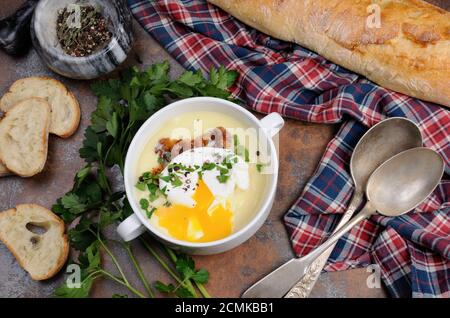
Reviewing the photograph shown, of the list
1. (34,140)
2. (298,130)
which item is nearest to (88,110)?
(34,140)

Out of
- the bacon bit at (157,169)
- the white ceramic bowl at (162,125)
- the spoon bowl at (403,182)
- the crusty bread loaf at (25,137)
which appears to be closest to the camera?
the white ceramic bowl at (162,125)

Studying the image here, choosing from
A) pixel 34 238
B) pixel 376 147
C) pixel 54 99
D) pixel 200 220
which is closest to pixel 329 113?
pixel 376 147

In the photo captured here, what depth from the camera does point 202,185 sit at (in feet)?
6.41

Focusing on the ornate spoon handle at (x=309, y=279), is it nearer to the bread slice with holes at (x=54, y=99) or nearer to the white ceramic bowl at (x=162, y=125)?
the white ceramic bowl at (x=162, y=125)

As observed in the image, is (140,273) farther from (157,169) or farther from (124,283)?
(157,169)

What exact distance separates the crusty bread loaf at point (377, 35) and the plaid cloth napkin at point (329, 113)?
0.06 metres

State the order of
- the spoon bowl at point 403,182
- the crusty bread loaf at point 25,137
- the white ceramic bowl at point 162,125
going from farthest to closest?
the crusty bread loaf at point 25,137 → the spoon bowl at point 403,182 → the white ceramic bowl at point 162,125

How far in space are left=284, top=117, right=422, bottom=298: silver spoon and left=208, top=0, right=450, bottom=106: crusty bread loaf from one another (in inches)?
6.4

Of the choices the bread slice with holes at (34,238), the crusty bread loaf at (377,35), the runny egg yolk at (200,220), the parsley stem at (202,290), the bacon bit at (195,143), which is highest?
the crusty bread loaf at (377,35)

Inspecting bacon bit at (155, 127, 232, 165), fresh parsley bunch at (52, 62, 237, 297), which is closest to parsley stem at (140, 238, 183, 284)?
fresh parsley bunch at (52, 62, 237, 297)

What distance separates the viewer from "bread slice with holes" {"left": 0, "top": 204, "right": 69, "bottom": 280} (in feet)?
7.13

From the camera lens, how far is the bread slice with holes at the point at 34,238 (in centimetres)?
217

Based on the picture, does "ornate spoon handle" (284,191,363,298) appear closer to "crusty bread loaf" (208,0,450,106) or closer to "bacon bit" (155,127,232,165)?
"bacon bit" (155,127,232,165)

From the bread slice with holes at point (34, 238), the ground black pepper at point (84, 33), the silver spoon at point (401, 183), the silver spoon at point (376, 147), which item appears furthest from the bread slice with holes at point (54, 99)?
the silver spoon at point (376, 147)
